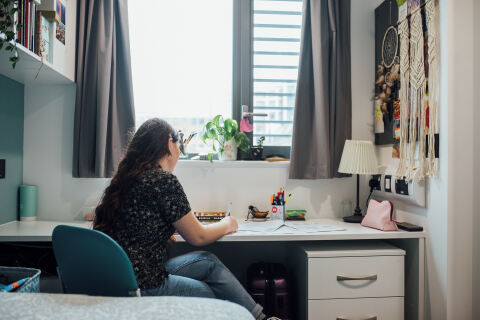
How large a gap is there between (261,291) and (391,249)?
737mm

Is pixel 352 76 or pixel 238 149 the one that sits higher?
pixel 352 76

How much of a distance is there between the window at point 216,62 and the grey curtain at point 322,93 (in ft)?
0.59

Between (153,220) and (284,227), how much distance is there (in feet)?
2.83

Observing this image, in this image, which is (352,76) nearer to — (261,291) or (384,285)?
(384,285)

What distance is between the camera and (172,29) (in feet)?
7.81

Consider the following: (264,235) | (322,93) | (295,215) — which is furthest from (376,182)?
(264,235)

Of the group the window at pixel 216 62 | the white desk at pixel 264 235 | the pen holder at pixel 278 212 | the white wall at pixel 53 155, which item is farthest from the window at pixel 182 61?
the white desk at pixel 264 235

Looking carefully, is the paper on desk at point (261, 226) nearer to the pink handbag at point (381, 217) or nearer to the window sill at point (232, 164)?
the window sill at point (232, 164)

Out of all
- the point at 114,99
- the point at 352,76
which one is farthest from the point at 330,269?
the point at 114,99

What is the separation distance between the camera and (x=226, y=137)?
2197mm

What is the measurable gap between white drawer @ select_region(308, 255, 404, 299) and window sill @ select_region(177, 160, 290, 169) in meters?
0.73

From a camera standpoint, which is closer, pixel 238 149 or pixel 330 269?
pixel 330 269

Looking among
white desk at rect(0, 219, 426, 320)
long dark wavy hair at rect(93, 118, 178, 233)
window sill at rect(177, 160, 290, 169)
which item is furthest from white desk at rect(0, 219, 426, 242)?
window sill at rect(177, 160, 290, 169)

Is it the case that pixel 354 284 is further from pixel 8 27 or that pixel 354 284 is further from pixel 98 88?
pixel 8 27
